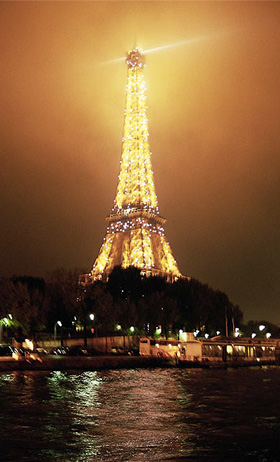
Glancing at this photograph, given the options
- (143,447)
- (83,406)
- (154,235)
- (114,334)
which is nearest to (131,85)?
(154,235)

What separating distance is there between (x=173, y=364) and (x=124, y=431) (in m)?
37.3

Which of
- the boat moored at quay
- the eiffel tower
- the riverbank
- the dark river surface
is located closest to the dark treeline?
the boat moored at quay

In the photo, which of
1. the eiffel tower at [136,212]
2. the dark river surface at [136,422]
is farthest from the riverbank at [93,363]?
the eiffel tower at [136,212]

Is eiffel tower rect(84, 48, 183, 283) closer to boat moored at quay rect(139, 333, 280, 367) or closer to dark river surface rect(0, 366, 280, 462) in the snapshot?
boat moored at quay rect(139, 333, 280, 367)

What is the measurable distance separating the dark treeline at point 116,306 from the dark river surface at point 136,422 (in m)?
30.0

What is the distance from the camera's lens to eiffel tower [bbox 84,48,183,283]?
91.8 m

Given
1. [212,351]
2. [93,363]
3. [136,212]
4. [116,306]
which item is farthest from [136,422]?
[136,212]

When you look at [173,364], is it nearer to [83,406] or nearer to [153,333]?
[153,333]

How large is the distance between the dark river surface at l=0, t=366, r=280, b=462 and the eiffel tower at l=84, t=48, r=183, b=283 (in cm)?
5748

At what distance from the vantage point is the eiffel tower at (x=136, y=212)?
91812 millimetres

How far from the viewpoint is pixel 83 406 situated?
74.6 feet

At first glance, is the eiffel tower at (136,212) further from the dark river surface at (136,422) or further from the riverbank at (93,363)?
the dark river surface at (136,422)

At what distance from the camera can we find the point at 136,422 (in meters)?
18.5

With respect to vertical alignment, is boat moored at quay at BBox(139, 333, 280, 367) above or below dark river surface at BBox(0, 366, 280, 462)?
above
